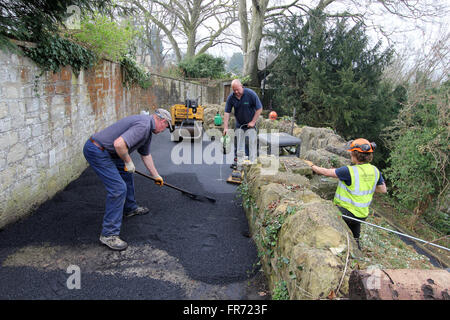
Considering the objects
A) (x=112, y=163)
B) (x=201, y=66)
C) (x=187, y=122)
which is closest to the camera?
(x=112, y=163)

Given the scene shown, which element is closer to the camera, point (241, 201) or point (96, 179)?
point (241, 201)

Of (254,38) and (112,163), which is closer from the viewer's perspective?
(112,163)

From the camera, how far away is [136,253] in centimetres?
310

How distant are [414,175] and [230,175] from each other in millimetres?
4268

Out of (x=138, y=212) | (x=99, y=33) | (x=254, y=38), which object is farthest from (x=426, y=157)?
(x=254, y=38)

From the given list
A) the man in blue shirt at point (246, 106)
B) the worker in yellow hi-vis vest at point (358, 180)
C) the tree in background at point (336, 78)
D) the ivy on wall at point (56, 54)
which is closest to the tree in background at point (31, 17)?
the ivy on wall at point (56, 54)

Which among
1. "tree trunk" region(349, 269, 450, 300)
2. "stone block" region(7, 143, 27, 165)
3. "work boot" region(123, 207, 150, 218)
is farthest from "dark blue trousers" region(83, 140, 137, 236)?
"tree trunk" region(349, 269, 450, 300)

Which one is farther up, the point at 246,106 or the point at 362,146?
the point at 246,106

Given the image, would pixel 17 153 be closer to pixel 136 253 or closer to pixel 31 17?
pixel 31 17

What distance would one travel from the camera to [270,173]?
12.8 feet

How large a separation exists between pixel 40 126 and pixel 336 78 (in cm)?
1047

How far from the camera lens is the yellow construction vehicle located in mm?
9219
